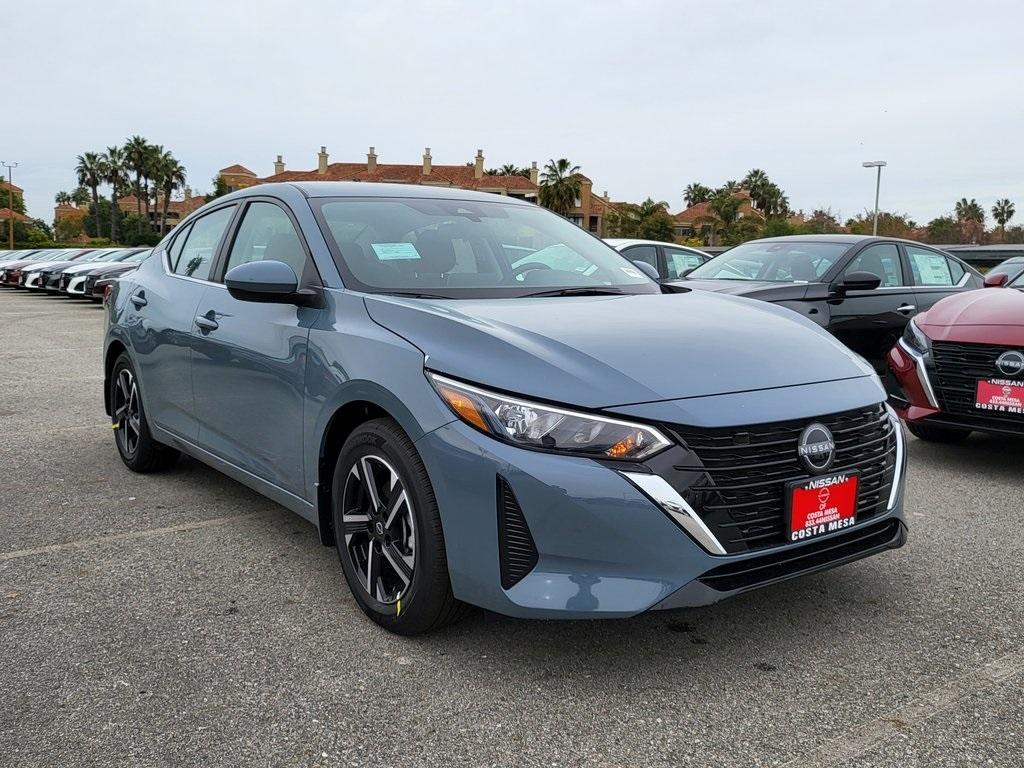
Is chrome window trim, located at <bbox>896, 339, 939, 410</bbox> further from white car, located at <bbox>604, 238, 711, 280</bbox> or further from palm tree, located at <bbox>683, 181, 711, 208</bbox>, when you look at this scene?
A: palm tree, located at <bbox>683, 181, 711, 208</bbox>

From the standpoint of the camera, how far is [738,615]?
318 cm

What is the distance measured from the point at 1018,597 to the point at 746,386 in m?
1.53

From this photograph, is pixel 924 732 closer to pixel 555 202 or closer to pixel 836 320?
pixel 836 320

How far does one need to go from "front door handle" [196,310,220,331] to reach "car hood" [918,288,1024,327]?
4045 mm

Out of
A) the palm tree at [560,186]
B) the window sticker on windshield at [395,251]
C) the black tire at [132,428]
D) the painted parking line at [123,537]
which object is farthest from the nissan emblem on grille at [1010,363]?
the palm tree at [560,186]

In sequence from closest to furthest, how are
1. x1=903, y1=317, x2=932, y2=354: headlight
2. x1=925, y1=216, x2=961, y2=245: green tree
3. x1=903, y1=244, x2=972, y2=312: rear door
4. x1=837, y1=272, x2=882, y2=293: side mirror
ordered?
1. x1=903, y1=317, x2=932, y2=354: headlight
2. x1=837, y1=272, x2=882, y2=293: side mirror
3. x1=903, y1=244, x2=972, y2=312: rear door
4. x1=925, y1=216, x2=961, y2=245: green tree

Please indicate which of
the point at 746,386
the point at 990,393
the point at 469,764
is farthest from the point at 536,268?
the point at 990,393

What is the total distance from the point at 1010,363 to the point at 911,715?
9.98 feet

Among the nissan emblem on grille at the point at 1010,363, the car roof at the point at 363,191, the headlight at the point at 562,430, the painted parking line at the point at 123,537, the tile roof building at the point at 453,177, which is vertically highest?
the tile roof building at the point at 453,177

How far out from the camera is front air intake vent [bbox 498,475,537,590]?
2551 mm

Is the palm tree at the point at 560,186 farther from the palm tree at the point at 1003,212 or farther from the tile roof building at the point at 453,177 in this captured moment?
the palm tree at the point at 1003,212

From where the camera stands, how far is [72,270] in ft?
70.4

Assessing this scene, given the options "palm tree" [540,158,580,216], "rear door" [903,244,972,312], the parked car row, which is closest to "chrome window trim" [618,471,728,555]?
"rear door" [903,244,972,312]

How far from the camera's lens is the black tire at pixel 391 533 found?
9.06 feet
